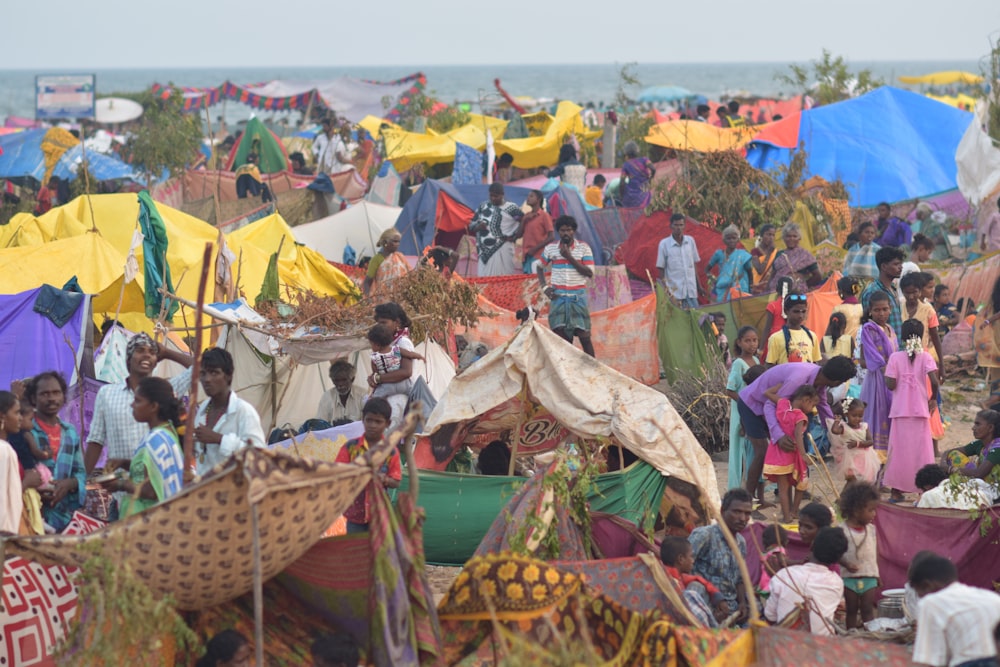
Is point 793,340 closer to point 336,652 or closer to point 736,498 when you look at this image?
point 736,498

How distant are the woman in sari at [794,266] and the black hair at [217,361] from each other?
6539 mm

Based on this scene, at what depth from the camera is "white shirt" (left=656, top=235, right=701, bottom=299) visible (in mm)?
12742

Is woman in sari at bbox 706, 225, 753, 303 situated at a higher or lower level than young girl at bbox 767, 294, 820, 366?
lower

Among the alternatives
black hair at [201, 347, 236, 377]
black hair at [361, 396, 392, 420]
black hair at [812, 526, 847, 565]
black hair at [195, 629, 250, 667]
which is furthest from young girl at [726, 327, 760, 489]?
black hair at [195, 629, 250, 667]

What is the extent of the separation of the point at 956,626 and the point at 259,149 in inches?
760

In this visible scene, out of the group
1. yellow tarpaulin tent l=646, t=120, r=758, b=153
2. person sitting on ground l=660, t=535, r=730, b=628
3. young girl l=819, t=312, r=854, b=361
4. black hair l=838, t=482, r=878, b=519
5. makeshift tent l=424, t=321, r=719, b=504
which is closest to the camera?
person sitting on ground l=660, t=535, r=730, b=628

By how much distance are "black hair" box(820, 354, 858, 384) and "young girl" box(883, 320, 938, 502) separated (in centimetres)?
105

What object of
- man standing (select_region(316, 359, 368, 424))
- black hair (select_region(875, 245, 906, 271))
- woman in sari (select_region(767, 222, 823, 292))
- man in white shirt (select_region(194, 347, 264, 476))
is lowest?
man standing (select_region(316, 359, 368, 424))

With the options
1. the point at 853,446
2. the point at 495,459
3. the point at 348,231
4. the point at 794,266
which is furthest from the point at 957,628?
the point at 348,231

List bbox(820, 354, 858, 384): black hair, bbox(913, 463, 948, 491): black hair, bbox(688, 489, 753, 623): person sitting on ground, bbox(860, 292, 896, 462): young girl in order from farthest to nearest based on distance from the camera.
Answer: bbox(860, 292, 896, 462): young girl < bbox(820, 354, 858, 384): black hair < bbox(913, 463, 948, 491): black hair < bbox(688, 489, 753, 623): person sitting on ground

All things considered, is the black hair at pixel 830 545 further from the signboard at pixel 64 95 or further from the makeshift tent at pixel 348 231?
the signboard at pixel 64 95

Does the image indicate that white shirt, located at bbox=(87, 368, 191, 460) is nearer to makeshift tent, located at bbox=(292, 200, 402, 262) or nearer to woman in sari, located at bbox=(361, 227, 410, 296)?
woman in sari, located at bbox=(361, 227, 410, 296)

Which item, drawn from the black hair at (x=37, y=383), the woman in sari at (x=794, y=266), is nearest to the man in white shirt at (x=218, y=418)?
the black hair at (x=37, y=383)

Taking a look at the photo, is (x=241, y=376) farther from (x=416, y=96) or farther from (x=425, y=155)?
(x=416, y=96)
